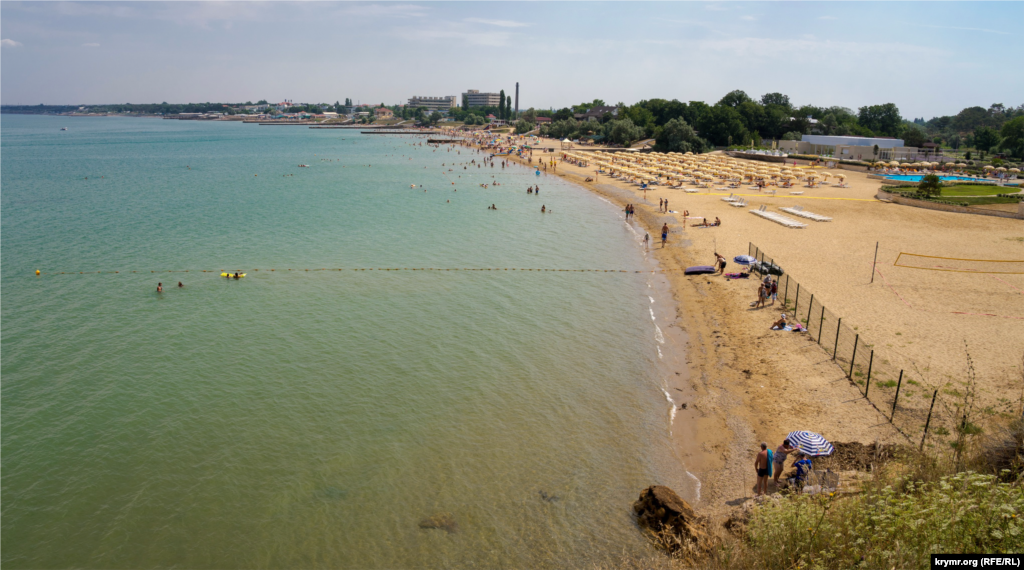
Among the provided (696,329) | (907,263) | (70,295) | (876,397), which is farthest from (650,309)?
(70,295)

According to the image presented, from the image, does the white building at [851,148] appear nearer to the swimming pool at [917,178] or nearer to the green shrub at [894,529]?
the swimming pool at [917,178]

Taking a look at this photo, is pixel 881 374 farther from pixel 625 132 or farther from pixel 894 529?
pixel 625 132

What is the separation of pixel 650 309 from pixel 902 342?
10707 mm

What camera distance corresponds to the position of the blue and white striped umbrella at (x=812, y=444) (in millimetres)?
13961

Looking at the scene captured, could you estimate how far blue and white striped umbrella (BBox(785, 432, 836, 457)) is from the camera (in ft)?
45.8

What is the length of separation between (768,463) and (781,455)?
3.46 ft

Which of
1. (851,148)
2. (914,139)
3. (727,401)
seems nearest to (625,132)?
(851,148)

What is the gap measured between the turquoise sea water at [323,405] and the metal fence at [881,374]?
632 centimetres

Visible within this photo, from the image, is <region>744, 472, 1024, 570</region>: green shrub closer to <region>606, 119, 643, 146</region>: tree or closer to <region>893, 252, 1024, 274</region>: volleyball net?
<region>893, 252, 1024, 274</region>: volleyball net

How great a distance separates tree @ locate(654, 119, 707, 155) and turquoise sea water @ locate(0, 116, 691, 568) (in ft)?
258

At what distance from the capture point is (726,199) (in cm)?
5641

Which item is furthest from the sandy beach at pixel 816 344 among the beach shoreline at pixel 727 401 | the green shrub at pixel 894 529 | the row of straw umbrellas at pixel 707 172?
the row of straw umbrellas at pixel 707 172

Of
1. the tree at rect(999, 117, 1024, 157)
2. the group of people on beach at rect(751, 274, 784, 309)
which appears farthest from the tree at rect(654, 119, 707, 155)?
the group of people on beach at rect(751, 274, 784, 309)

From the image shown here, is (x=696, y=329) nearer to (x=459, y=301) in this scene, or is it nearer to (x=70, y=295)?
(x=459, y=301)
